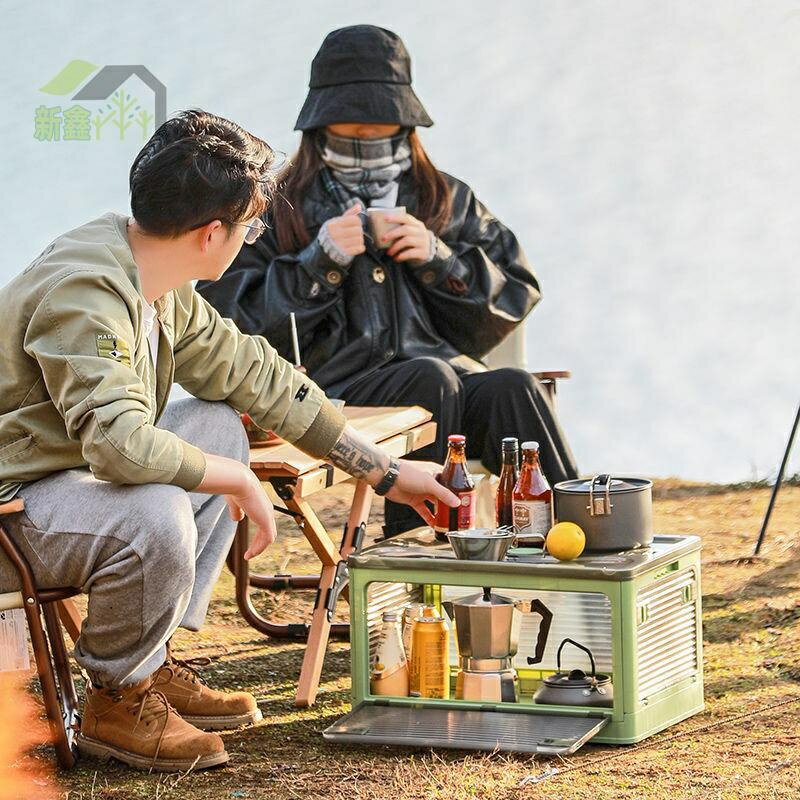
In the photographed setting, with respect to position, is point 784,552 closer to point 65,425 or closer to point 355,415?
point 355,415

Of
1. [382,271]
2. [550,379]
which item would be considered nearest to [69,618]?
[382,271]

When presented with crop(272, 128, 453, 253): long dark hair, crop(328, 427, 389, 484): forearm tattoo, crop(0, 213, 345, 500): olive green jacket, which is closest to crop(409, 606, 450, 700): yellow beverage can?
crop(328, 427, 389, 484): forearm tattoo

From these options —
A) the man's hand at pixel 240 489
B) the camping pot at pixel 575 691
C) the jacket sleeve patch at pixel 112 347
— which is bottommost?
the camping pot at pixel 575 691

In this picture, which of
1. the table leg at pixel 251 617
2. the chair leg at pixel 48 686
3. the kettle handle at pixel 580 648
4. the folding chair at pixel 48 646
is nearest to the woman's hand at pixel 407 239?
the table leg at pixel 251 617

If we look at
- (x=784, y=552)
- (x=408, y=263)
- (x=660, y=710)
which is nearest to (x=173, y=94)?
(x=408, y=263)

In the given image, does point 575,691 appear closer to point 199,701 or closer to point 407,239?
point 199,701

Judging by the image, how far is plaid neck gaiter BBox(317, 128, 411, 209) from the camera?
162 inches

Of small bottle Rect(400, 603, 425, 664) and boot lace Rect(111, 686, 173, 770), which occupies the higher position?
small bottle Rect(400, 603, 425, 664)

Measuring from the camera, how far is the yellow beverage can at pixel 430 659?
9.21 ft

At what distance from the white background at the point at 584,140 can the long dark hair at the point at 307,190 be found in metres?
1.35

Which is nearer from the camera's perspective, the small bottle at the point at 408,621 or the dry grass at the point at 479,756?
the dry grass at the point at 479,756

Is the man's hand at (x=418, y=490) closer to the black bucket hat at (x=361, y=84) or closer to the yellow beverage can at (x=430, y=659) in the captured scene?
the yellow beverage can at (x=430, y=659)

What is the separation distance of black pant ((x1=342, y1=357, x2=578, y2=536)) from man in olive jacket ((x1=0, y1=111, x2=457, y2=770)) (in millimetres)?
1155

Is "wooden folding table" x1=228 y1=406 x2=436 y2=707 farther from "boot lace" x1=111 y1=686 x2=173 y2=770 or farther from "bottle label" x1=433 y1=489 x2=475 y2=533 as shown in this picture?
"boot lace" x1=111 y1=686 x2=173 y2=770
